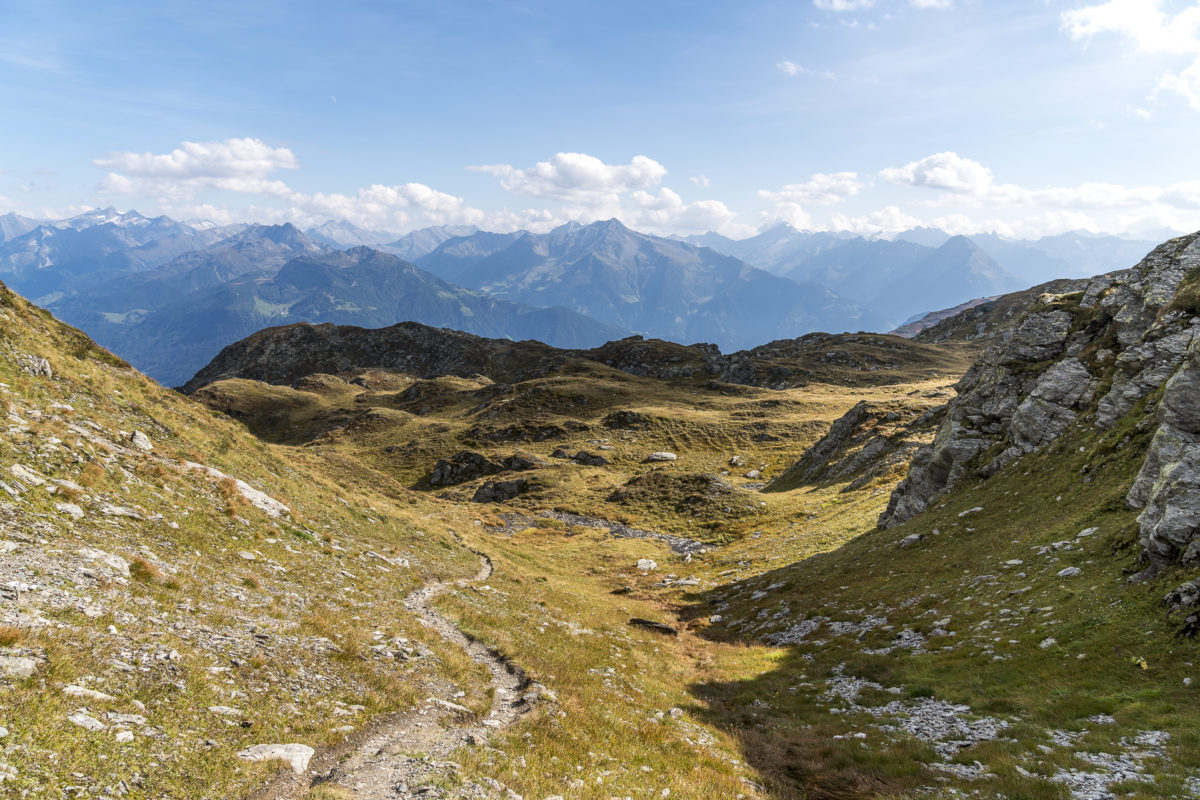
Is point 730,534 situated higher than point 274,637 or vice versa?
point 274,637

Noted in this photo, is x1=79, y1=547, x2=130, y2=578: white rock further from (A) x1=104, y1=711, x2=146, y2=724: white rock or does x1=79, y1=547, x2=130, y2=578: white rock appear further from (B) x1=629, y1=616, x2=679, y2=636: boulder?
(B) x1=629, y1=616, x2=679, y2=636: boulder

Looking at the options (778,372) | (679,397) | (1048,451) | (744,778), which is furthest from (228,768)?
(778,372)

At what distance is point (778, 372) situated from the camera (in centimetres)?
15875

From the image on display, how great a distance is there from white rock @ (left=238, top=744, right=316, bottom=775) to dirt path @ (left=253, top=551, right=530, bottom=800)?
17 cm

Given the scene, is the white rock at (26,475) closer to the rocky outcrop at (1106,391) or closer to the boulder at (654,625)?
the boulder at (654,625)

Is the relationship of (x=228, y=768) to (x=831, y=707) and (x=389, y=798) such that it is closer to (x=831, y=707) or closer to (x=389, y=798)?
(x=389, y=798)

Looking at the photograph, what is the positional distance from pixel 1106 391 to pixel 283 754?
136 ft

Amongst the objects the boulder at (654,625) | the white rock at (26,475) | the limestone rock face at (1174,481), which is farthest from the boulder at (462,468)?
the limestone rock face at (1174,481)

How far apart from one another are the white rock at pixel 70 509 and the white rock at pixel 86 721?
1016 cm

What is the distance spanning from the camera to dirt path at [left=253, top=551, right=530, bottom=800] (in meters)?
9.27

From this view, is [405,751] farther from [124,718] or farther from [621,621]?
[621,621]

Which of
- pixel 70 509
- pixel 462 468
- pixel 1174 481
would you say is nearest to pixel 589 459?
pixel 462 468

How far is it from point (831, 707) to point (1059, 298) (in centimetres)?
4293

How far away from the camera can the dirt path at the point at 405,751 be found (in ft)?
30.4
